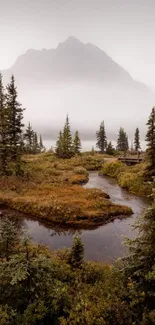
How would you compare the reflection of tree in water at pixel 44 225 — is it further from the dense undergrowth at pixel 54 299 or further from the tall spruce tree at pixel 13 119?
the tall spruce tree at pixel 13 119

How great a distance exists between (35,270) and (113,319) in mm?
2610

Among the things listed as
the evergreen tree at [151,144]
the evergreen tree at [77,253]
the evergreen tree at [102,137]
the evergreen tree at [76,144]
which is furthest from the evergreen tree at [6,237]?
the evergreen tree at [102,137]

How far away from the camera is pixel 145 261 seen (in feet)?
25.5

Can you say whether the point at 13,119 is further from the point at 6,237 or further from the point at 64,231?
the point at 6,237

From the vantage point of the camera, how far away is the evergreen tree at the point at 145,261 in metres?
7.12

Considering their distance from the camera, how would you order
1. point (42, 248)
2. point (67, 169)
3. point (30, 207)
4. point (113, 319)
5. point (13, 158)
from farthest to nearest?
point (67, 169) < point (13, 158) < point (30, 207) < point (42, 248) < point (113, 319)

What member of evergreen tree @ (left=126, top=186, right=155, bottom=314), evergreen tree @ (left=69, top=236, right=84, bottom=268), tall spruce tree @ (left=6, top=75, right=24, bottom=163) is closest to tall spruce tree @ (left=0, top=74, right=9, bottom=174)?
tall spruce tree @ (left=6, top=75, right=24, bottom=163)

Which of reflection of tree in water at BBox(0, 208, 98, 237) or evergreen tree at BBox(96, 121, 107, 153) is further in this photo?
evergreen tree at BBox(96, 121, 107, 153)

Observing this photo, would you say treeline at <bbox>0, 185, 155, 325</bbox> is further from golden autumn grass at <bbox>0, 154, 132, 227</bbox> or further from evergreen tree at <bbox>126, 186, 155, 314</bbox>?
golden autumn grass at <bbox>0, 154, 132, 227</bbox>

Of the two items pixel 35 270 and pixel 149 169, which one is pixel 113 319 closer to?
pixel 35 270

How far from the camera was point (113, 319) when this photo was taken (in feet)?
20.6

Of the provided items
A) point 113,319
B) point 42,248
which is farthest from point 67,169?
point 113,319

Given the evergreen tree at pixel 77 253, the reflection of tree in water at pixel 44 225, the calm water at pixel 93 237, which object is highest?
the evergreen tree at pixel 77 253

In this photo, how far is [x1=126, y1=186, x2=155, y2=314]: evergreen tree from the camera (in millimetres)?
7121
